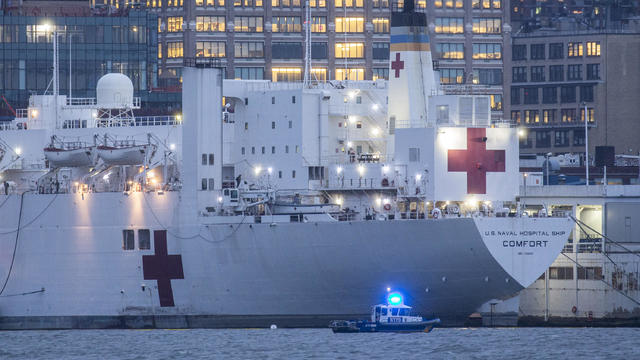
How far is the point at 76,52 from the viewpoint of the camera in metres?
119

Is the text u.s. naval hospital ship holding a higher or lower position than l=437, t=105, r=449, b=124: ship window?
lower

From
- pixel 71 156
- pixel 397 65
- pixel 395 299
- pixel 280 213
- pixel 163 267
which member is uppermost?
pixel 397 65

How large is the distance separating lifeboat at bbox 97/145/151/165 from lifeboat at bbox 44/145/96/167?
85 centimetres

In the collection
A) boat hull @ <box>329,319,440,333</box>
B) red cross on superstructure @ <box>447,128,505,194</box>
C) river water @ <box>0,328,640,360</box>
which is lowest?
river water @ <box>0,328,640,360</box>

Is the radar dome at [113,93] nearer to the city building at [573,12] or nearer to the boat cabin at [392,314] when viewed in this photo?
the boat cabin at [392,314]

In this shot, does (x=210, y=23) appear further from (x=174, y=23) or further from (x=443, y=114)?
(x=443, y=114)

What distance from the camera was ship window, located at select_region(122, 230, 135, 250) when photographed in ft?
232

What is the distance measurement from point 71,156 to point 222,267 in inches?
397

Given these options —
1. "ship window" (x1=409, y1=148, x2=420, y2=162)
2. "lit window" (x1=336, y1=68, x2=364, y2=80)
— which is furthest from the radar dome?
"lit window" (x1=336, y1=68, x2=364, y2=80)

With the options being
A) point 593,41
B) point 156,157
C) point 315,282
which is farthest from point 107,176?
point 593,41

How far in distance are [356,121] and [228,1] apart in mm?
53266

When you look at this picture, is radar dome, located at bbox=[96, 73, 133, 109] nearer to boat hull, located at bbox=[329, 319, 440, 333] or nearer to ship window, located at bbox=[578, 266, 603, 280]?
boat hull, located at bbox=[329, 319, 440, 333]

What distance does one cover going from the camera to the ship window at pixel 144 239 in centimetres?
7019

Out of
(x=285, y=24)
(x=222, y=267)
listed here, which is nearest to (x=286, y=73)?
(x=285, y=24)
